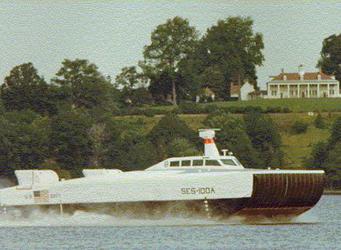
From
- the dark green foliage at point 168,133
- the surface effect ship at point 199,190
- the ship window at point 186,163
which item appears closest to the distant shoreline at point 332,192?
the dark green foliage at point 168,133

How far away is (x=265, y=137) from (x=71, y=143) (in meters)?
20.8

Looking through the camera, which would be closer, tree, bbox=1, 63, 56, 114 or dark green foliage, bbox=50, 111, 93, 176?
dark green foliage, bbox=50, 111, 93, 176

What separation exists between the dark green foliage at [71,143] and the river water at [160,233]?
223 feet

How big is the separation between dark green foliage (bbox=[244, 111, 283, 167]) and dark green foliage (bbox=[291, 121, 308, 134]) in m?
2.93

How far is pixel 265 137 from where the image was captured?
163750 millimetres

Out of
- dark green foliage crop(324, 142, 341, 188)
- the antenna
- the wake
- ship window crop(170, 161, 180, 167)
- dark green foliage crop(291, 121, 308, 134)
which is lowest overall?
dark green foliage crop(324, 142, 341, 188)

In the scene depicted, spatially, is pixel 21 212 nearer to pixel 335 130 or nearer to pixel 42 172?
pixel 42 172

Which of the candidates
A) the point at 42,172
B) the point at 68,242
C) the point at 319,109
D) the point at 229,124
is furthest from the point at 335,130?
the point at 68,242

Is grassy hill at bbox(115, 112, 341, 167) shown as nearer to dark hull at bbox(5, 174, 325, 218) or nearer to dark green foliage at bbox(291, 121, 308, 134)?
dark green foliage at bbox(291, 121, 308, 134)

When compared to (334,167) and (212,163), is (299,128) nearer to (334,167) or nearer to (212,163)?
(334,167)

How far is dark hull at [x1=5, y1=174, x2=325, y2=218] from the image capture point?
3095 inches

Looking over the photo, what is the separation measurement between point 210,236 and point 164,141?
86.4 metres

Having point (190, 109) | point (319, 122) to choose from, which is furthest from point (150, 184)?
point (190, 109)

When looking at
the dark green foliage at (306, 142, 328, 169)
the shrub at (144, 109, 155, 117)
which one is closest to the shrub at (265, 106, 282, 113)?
the shrub at (144, 109, 155, 117)
